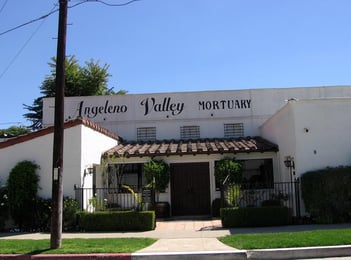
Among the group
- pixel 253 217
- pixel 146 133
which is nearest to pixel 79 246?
pixel 253 217

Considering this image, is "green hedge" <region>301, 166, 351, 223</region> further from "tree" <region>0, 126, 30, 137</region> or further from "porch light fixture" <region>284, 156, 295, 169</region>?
"tree" <region>0, 126, 30, 137</region>

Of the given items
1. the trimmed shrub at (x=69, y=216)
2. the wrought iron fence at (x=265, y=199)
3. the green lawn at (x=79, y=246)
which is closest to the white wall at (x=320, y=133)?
the wrought iron fence at (x=265, y=199)

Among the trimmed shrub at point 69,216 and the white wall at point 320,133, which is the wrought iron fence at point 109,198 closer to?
the trimmed shrub at point 69,216

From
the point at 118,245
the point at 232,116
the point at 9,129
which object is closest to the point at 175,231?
the point at 118,245

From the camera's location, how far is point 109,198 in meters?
19.1

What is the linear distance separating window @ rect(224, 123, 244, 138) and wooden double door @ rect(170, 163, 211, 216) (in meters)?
4.19

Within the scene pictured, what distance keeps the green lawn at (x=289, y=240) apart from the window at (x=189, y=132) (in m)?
→ 12.3

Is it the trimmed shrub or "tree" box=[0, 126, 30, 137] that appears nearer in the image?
the trimmed shrub

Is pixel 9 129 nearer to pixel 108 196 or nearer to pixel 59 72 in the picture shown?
pixel 108 196

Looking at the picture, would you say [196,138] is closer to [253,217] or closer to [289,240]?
[253,217]

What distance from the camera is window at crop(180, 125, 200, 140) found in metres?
24.8

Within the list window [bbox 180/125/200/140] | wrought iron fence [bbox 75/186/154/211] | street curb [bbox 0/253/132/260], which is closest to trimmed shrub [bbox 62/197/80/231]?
wrought iron fence [bbox 75/186/154/211]

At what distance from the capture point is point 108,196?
19.1 meters

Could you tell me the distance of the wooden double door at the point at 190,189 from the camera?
Result: 20.8 meters
